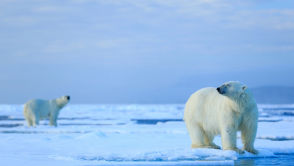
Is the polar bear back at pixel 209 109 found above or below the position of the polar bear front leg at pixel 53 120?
above

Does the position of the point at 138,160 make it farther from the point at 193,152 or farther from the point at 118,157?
the point at 193,152

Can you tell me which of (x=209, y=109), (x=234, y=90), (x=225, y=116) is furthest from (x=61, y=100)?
(x=234, y=90)

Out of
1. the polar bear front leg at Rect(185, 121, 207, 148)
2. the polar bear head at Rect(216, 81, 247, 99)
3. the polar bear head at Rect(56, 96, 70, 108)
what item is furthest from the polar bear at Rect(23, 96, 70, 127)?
the polar bear head at Rect(216, 81, 247, 99)

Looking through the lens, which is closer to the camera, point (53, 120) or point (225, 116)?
point (225, 116)

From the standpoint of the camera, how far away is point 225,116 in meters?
6.99

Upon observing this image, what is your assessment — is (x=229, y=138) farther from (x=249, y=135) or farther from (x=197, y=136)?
(x=197, y=136)

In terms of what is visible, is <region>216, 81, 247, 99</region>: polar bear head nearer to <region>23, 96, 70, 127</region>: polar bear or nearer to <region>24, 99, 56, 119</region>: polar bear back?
<region>23, 96, 70, 127</region>: polar bear

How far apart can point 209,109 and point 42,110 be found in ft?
39.2

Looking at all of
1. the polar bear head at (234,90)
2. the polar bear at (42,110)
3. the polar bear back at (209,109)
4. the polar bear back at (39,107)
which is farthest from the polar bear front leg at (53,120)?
the polar bear head at (234,90)

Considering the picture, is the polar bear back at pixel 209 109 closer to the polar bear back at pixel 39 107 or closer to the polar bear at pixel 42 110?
Result: the polar bear at pixel 42 110

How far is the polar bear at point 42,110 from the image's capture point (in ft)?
58.3

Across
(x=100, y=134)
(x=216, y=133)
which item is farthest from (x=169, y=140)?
(x=216, y=133)

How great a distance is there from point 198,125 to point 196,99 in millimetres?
425

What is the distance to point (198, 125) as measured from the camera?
777cm
